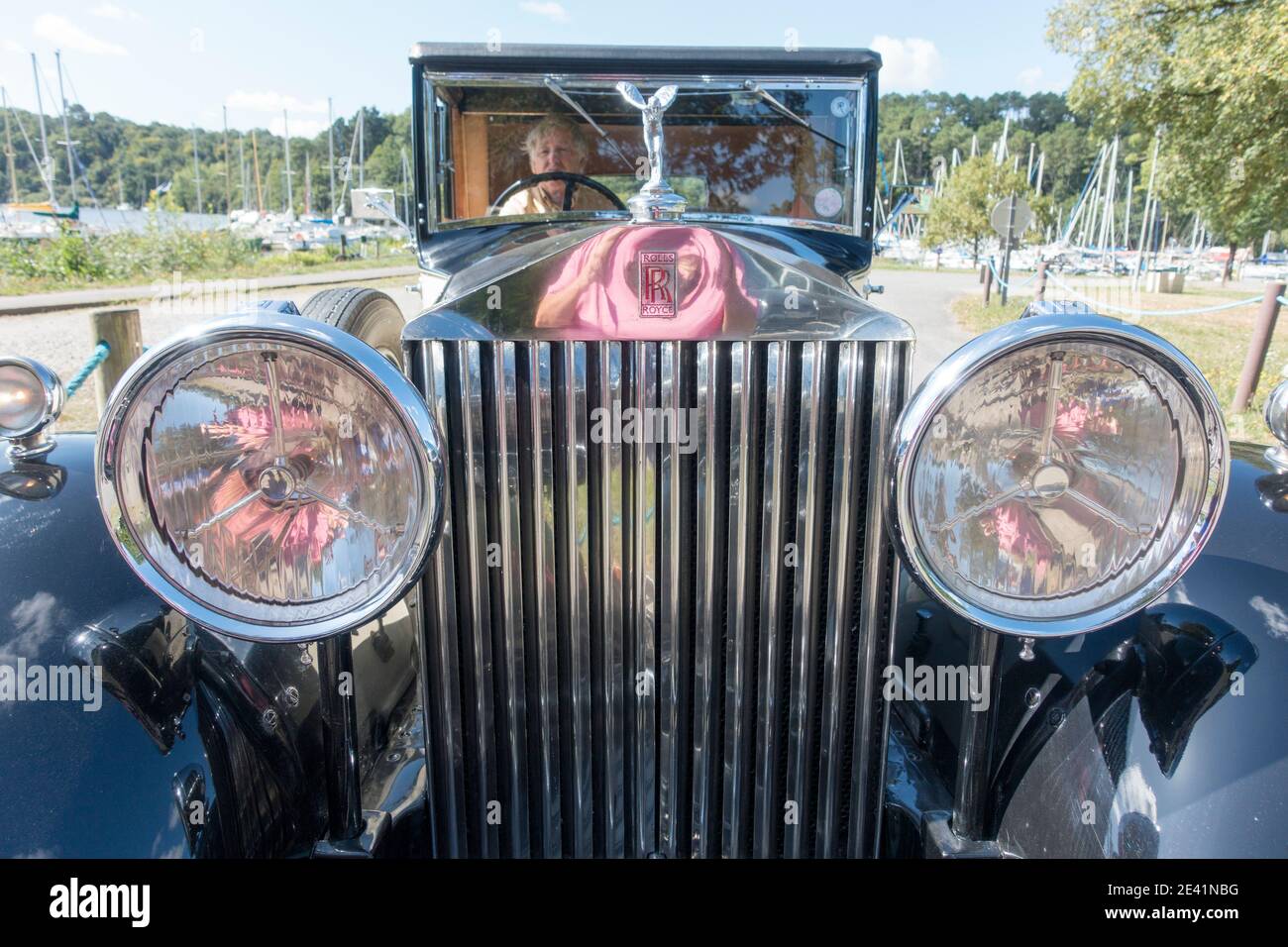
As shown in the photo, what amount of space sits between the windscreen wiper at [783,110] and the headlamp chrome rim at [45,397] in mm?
2105

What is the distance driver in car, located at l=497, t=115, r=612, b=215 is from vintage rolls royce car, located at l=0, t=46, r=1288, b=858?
114cm

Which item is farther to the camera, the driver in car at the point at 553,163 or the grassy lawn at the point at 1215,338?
the grassy lawn at the point at 1215,338

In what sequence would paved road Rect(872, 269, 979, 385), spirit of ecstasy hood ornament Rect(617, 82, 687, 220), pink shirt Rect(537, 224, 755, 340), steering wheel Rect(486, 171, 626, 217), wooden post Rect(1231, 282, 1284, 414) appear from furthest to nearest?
paved road Rect(872, 269, 979, 385), wooden post Rect(1231, 282, 1284, 414), steering wheel Rect(486, 171, 626, 217), spirit of ecstasy hood ornament Rect(617, 82, 687, 220), pink shirt Rect(537, 224, 755, 340)

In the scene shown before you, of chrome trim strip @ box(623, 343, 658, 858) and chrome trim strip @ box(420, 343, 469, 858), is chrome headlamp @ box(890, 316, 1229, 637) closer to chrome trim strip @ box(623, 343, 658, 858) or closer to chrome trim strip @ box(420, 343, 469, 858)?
chrome trim strip @ box(623, 343, 658, 858)

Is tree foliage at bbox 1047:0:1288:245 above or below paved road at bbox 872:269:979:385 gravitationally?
above

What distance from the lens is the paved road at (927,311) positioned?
10.7 m

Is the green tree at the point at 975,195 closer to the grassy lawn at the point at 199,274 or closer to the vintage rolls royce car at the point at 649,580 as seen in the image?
the grassy lawn at the point at 199,274

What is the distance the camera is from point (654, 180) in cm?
196

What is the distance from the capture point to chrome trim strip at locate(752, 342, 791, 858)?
1628mm

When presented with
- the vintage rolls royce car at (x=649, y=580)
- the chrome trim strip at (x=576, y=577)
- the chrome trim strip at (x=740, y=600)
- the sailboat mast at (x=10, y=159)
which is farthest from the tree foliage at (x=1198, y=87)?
the sailboat mast at (x=10, y=159)

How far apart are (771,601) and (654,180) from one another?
96cm

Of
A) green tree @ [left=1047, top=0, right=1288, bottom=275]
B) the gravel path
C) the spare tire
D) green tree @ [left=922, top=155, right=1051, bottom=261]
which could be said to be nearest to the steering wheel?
the spare tire

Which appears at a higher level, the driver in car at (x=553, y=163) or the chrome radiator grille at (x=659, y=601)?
the driver in car at (x=553, y=163)
